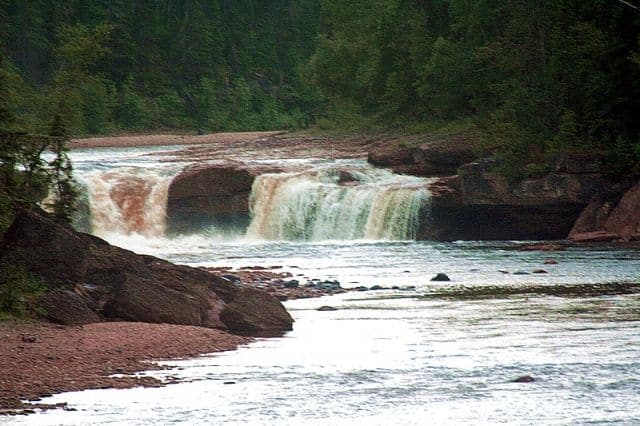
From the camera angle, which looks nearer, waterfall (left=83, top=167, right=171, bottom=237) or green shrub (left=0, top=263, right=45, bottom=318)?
green shrub (left=0, top=263, right=45, bottom=318)

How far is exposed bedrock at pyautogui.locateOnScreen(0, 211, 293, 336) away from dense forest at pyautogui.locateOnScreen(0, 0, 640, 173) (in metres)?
3.57

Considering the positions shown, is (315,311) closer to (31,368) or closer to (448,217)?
(31,368)

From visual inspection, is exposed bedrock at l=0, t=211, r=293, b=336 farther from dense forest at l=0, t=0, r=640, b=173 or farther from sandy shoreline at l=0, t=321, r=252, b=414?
dense forest at l=0, t=0, r=640, b=173

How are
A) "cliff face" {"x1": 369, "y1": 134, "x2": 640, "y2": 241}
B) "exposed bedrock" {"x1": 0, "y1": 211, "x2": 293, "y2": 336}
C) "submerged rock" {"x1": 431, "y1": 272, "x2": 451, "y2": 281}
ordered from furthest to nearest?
"cliff face" {"x1": 369, "y1": 134, "x2": 640, "y2": 241} < "submerged rock" {"x1": 431, "y1": 272, "x2": 451, "y2": 281} < "exposed bedrock" {"x1": 0, "y1": 211, "x2": 293, "y2": 336}

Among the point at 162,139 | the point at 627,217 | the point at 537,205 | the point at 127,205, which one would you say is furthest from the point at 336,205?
the point at 162,139

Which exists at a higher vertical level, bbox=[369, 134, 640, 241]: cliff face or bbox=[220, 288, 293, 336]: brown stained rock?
bbox=[369, 134, 640, 241]: cliff face

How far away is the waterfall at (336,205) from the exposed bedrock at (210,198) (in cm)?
46

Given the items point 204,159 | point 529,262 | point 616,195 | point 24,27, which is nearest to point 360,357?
point 529,262

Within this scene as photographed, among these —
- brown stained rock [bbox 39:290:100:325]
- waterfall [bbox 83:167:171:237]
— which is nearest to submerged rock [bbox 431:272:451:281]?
brown stained rock [bbox 39:290:100:325]

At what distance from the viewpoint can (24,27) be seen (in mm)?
86938

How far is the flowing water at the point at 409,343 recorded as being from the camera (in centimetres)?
1703

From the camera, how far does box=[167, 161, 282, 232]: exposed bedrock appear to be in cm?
4597

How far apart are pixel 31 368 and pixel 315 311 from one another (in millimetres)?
8701

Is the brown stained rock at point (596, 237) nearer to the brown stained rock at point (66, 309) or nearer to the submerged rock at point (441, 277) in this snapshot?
the submerged rock at point (441, 277)
